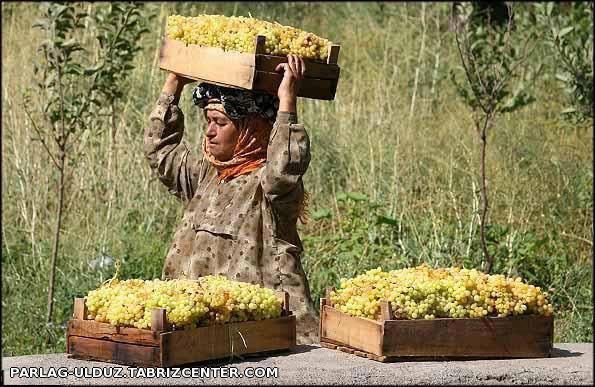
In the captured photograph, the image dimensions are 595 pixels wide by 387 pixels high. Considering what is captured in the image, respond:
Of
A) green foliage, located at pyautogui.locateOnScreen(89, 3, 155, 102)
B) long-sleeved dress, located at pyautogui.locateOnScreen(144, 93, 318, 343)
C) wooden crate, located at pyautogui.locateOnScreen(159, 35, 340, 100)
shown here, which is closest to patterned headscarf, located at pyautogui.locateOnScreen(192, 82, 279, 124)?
wooden crate, located at pyautogui.locateOnScreen(159, 35, 340, 100)

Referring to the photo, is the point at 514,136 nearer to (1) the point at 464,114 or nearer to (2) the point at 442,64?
(1) the point at 464,114

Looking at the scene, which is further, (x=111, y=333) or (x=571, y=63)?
(x=571, y=63)

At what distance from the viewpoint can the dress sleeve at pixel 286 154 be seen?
16.9 ft

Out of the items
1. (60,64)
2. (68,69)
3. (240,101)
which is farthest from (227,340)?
(68,69)

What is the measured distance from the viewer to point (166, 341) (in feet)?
14.2

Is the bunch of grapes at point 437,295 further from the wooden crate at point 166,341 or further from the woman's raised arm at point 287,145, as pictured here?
the woman's raised arm at point 287,145

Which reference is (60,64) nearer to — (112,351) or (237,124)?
(237,124)

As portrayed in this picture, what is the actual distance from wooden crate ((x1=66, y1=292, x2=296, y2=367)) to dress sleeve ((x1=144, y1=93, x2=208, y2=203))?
1.17 meters

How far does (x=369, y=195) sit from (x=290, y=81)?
3.27 m

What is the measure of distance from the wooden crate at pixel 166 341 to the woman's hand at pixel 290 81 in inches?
35.5

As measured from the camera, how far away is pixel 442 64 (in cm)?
1050

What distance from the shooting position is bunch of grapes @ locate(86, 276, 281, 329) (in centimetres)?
438

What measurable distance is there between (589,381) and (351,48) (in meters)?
6.71

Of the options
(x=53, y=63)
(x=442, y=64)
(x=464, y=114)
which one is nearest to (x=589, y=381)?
(x=53, y=63)
